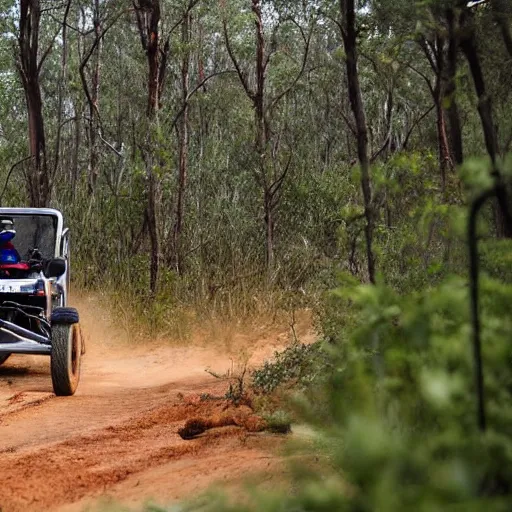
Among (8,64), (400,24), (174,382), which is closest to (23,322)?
(174,382)

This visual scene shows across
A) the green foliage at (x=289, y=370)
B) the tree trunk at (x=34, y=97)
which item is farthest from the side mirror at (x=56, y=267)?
the tree trunk at (x=34, y=97)

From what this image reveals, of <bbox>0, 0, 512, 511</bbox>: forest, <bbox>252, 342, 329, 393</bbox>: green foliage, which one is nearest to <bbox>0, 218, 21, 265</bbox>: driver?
<bbox>0, 0, 512, 511</bbox>: forest

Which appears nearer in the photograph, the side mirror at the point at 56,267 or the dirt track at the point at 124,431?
the dirt track at the point at 124,431

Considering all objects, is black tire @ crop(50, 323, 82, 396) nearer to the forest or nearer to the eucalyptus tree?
the forest

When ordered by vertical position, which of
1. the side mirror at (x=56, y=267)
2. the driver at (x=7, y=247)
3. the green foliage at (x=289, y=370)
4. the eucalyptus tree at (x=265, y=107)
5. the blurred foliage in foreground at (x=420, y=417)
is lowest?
the green foliage at (x=289, y=370)

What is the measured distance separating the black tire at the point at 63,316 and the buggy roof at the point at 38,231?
1591mm

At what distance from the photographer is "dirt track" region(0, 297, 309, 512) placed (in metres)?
4.73

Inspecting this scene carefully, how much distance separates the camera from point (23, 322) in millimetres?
9422

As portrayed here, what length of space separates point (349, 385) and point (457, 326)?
0.38 metres

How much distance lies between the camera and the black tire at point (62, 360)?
27.5ft

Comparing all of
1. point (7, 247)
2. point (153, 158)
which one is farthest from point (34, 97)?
point (7, 247)

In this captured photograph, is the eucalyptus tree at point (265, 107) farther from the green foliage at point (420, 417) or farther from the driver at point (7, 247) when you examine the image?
the green foliage at point (420, 417)

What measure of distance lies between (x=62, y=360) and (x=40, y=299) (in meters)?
1.02

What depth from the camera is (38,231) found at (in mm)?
10289
